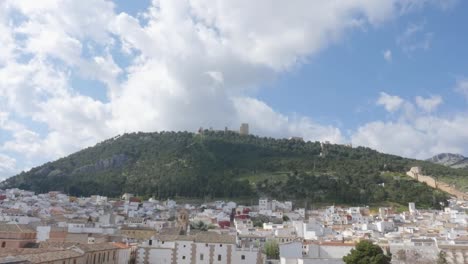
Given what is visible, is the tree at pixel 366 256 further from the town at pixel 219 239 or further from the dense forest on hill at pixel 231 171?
the dense forest on hill at pixel 231 171

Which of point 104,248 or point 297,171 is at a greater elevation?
point 297,171

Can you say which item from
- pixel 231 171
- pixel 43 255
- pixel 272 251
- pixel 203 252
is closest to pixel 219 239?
pixel 203 252

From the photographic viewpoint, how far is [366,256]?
33875 mm

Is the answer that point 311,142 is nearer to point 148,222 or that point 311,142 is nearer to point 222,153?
point 222,153

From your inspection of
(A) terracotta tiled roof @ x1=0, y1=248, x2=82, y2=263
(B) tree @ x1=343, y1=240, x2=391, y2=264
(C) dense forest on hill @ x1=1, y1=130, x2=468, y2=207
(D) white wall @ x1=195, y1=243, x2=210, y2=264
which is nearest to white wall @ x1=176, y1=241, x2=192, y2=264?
(D) white wall @ x1=195, y1=243, x2=210, y2=264

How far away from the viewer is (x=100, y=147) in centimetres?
15212

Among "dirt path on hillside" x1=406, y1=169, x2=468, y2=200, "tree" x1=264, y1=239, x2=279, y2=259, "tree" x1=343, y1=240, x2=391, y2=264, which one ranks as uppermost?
"dirt path on hillside" x1=406, y1=169, x2=468, y2=200

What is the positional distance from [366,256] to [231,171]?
3430 inches

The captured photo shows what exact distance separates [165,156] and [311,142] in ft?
193

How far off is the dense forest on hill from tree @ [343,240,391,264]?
6618 cm

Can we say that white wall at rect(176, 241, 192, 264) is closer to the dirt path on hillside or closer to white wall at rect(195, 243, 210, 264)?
A: white wall at rect(195, 243, 210, 264)

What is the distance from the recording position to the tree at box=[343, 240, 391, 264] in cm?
3356

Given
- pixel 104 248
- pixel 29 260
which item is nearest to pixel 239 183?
pixel 104 248

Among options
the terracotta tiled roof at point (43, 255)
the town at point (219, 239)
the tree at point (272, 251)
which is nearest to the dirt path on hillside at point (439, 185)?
the town at point (219, 239)
